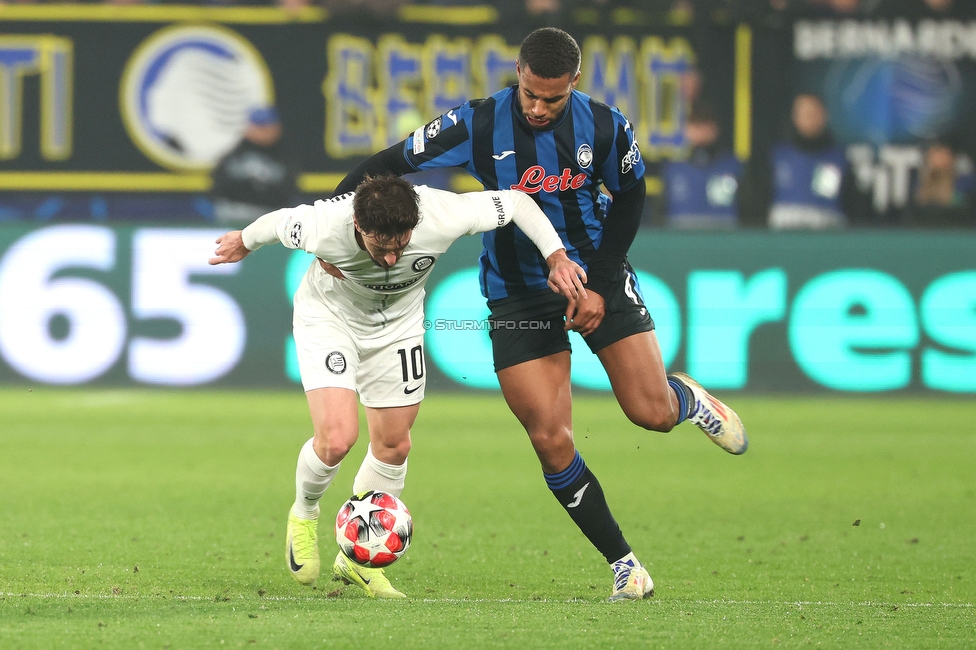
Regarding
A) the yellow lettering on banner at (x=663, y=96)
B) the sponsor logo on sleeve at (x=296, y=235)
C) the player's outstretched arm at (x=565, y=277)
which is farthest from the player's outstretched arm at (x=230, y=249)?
the yellow lettering on banner at (x=663, y=96)

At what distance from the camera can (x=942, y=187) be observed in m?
13.5

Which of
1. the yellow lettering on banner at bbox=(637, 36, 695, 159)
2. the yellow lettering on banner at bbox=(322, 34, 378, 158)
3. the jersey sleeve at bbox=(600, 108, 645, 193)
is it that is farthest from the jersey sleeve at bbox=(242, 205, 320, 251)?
the yellow lettering on banner at bbox=(637, 36, 695, 159)

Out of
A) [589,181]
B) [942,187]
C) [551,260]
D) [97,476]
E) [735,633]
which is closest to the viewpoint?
[735,633]

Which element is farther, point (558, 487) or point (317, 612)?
point (558, 487)

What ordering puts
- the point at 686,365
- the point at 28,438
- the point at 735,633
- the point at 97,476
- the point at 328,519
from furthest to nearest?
the point at 686,365 < the point at 28,438 < the point at 97,476 < the point at 328,519 < the point at 735,633

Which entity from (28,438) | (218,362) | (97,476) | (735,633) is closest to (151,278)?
(218,362)

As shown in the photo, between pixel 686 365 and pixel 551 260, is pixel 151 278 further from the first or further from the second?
pixel 551 260

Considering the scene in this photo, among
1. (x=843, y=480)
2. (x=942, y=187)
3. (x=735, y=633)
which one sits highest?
(x=942, y=187)

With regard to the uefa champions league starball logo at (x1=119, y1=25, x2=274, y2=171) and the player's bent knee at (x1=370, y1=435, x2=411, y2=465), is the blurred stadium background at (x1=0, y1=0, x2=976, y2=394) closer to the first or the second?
the uefa champions league starball logo at (x1=119, y1=25, x2=274, y2=171)

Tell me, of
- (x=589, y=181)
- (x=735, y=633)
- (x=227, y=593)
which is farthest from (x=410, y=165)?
(x=735, y=633)

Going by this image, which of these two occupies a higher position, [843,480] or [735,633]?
[735,633]

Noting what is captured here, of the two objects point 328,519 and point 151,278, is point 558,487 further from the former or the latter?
point 151,278

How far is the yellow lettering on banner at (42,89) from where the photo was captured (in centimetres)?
1348

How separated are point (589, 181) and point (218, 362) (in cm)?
703
